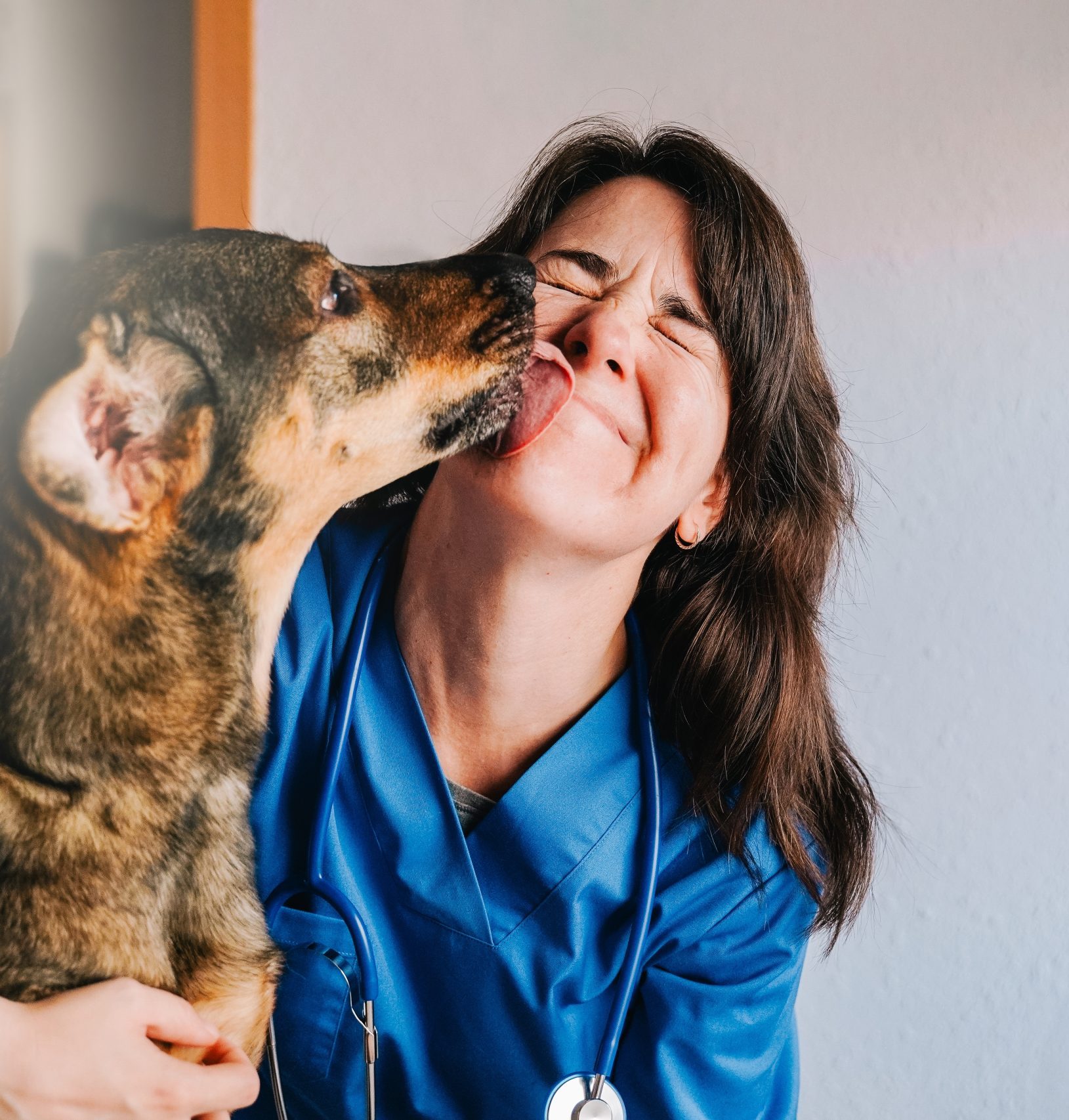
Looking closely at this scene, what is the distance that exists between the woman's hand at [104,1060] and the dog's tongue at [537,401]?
47 centimetres

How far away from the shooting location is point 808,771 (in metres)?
1.10

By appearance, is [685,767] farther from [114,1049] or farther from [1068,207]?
[1068,207]

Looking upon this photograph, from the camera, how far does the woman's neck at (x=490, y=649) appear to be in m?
0.96

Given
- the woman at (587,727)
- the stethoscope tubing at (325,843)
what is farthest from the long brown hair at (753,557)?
the stethoscope tubing at (325,843)

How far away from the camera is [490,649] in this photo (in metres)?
0.98

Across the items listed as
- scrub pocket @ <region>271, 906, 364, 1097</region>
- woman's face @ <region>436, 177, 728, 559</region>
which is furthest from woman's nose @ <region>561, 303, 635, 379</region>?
scrub pocket @ <region>271, 906, 364, 1097</region>

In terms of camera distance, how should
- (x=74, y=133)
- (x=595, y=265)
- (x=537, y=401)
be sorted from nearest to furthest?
(x=74, y=133) < (x=537, y=401) < (x=595, y=265)

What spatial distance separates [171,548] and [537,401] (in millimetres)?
320

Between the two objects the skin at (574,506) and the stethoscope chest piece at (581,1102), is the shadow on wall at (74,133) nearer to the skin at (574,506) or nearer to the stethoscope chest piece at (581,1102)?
the skin at (574,506)

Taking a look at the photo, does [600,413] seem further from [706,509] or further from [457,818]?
[457,818]

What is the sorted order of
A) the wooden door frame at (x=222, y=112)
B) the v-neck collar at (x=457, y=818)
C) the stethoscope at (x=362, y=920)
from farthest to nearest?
the wooden door frame at (x=222, y=112) < the v-neck collar at (x=457, y=818) < the stethoscope at (x=362, y=920)

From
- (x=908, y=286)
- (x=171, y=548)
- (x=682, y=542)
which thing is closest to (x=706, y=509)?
(x=682, y=542)

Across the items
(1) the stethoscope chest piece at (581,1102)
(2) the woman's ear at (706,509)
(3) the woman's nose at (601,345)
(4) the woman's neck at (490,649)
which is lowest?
(1) the stethoscope chest piece at (581,1102)

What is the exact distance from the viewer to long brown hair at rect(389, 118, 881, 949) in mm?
982
